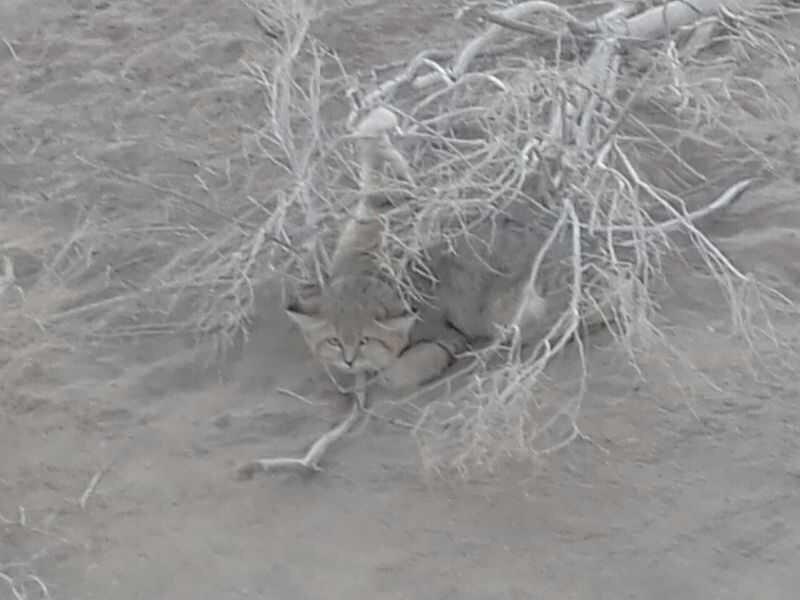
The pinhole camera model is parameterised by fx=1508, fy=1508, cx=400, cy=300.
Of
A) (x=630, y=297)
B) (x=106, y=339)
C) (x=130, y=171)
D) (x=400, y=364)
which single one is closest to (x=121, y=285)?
(x=106, y=339)

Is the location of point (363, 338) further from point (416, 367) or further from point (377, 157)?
point (377, 157)

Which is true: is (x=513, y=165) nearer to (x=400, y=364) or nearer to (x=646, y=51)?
(x=400, y=364)

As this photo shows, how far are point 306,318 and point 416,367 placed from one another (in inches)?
15.3

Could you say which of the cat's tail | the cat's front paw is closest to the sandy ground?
the cat's front paw

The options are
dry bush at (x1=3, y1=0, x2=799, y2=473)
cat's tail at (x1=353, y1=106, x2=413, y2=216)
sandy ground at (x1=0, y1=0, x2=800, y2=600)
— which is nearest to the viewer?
sandy ground at (x1=0, y1=0, x2=800, y2=600)

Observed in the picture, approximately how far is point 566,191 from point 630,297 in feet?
1.45

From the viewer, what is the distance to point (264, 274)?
5.21 m

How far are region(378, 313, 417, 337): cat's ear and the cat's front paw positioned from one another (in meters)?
0.08

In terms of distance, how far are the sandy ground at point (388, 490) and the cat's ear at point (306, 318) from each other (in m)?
0.16

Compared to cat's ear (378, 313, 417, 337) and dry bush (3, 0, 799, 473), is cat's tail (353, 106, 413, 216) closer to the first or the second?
dry bush (3, 0, 799, 473)

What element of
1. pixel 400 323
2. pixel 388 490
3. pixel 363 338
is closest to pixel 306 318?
pixel 363 338

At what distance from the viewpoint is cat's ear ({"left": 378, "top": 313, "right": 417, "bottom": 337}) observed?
4.82m

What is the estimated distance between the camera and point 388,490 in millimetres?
4367

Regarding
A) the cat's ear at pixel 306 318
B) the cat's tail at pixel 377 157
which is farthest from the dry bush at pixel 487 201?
the cat's ear at pixel 306 318
